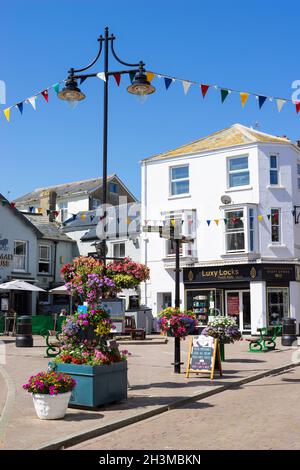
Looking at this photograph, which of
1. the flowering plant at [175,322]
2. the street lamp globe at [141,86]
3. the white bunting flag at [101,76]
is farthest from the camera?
the flowering plant at [175,322]

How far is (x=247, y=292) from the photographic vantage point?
29.0 m

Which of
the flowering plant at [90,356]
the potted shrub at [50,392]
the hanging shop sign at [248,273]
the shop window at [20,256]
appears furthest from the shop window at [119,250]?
the potted shrub at [50,392]

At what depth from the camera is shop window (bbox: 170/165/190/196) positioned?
1233 inches

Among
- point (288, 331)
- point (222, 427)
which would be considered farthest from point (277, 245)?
point (222, 427)

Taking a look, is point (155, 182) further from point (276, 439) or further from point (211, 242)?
point (276, 439)

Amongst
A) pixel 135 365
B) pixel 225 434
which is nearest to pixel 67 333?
pixel 225 434

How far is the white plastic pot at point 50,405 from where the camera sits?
8180 millimetres

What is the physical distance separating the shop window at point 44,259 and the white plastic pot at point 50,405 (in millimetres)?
28619

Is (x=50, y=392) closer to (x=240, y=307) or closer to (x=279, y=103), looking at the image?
(x=279, y=103)

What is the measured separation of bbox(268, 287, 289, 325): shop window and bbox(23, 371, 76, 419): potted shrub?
70.7 ft

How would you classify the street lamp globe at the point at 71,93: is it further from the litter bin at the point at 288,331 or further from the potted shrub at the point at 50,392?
the litter bin at the point at 288,331

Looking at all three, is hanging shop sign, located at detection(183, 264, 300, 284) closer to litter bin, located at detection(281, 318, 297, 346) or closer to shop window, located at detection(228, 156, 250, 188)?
shop window, located at detection(228, 156, 250, 188)

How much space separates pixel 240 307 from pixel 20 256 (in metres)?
14.3

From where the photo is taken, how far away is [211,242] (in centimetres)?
2988
